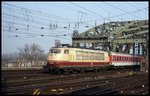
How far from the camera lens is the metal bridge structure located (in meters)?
48.7

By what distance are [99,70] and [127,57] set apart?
11.6 metres

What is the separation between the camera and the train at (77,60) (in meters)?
24.4

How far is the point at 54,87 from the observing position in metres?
15.3

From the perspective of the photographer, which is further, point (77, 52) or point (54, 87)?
point (77, 52)

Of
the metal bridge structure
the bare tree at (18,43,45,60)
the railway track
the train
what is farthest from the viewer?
the bare tree at (18,43,45,60)

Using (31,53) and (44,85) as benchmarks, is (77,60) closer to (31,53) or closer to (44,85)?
(44,85)

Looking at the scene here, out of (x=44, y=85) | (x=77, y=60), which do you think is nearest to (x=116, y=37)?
(x=77, y=60)

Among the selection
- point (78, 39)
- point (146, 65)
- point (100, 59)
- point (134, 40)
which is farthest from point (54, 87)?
point (78, 39)

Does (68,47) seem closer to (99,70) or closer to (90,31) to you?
(99,70)

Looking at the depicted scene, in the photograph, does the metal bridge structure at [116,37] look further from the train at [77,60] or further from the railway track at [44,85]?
the railway track at [44,85]

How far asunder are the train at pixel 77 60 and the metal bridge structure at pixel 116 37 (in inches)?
487

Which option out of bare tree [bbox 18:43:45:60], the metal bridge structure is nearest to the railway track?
the metal bridge structure

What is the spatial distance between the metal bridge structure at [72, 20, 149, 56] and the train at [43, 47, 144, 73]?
12.4 m

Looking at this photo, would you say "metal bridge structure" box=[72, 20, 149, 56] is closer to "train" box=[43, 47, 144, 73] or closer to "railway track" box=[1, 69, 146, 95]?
"train" box=[43, 47, 144, 73]
